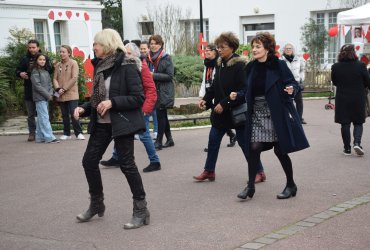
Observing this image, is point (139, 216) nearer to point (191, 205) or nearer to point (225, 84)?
point (191, 205)

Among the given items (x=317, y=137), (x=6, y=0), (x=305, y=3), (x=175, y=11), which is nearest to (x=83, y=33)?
(x=6, y=0)

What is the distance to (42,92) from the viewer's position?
11.4 m

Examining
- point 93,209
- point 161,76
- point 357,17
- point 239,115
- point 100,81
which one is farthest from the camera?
point 357,17

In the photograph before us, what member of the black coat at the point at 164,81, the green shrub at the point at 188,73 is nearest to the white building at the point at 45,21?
the green shrub at the point at 188,73

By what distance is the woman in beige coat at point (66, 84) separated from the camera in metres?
11.7

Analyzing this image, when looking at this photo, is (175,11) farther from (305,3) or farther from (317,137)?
(317,137)

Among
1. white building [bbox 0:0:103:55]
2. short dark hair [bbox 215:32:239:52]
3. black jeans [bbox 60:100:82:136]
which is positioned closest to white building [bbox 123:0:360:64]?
white building [bbox 0:0:103:55]

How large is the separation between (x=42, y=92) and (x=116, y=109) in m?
6.19

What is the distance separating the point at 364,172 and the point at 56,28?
63.7 ft

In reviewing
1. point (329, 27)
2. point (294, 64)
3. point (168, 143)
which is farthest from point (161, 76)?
point (329, 27)

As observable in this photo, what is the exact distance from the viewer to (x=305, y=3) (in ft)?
92.2

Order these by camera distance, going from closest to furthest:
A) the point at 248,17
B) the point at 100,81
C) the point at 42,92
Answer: the point at 100,81, the point at 42,92, the point at 248,17

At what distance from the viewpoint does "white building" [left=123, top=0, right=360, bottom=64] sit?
2797cm

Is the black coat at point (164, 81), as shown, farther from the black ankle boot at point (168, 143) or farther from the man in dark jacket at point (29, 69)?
the man in dark jacket at point (29, 69)
